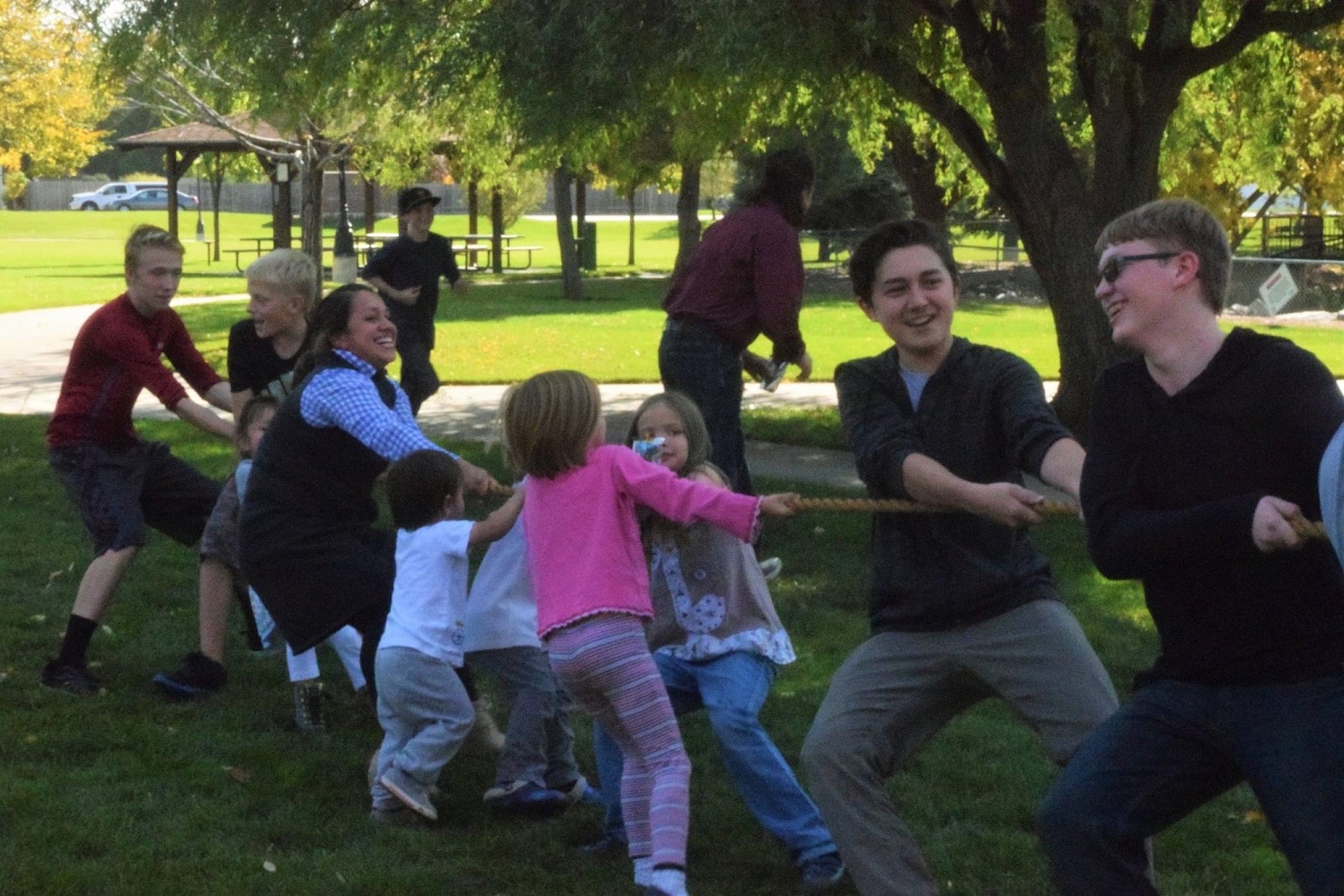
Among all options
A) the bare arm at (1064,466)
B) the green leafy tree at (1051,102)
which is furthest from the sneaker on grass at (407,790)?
the green leafy tree at (1051,102)

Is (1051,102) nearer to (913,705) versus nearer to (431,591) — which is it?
(431,591)

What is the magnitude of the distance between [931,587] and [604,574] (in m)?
0.93

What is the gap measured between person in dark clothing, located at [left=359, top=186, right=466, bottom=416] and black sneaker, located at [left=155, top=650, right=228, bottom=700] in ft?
15.6

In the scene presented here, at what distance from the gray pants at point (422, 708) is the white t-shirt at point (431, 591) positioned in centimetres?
4

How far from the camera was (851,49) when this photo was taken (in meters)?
10.5

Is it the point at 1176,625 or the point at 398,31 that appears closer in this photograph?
the point at 1176,625

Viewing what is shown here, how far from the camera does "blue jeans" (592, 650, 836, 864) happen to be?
4.89m

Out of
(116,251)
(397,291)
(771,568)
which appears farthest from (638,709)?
(116,251)

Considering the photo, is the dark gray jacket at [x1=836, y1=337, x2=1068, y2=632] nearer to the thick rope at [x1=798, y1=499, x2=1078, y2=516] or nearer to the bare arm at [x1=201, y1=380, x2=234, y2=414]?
the thick rope at [x1=798, y1=499, x2=1078, y2=516]

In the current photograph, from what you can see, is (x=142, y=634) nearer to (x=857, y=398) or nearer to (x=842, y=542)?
(x=842, y=542)

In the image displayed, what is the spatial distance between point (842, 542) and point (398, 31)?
14.0 ft

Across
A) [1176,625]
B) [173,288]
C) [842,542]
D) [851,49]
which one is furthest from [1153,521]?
[851,49]

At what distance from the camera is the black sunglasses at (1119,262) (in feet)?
11.4

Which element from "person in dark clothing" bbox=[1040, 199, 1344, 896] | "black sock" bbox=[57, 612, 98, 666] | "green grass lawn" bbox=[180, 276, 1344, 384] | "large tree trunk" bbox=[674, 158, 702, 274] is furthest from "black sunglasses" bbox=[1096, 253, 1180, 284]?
"large tree trunk" bbox=[674, 158, 702, 274]
